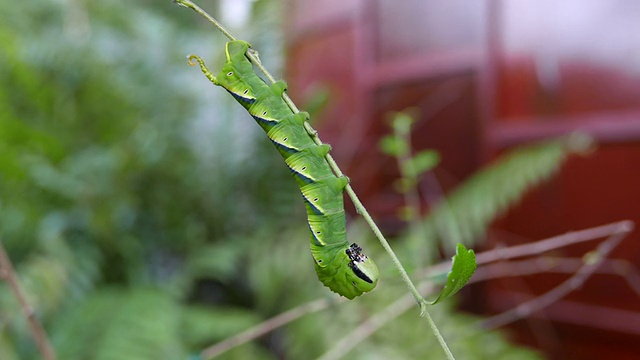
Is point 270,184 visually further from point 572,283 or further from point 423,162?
point 572,283

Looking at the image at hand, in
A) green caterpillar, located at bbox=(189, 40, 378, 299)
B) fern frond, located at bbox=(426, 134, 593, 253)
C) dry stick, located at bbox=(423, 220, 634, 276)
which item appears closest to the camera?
green caterpillar, located at bbox=(189, 40, 378, 299)

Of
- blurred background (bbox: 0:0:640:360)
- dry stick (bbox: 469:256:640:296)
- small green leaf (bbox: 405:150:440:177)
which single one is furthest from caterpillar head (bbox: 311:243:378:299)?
dry stick (bbox: 469:256:640:296)

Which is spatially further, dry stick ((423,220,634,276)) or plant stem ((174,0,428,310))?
dry stick ((423,220,634,276))

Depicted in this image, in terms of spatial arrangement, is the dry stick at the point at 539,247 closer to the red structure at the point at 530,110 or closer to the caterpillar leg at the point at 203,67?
the caterpillar leg at the point at 203,67

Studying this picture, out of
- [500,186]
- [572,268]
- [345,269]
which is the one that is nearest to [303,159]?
[345,269]

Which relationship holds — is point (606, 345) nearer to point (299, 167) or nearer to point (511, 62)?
point (511, 62)

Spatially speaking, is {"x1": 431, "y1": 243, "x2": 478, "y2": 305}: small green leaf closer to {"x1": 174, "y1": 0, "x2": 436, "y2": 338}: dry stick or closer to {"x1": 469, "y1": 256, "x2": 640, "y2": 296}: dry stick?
{"x1": 174, "y1": 0, "x2": 436, "y2": 338}: dry stick

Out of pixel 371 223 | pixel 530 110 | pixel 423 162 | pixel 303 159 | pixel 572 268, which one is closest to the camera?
pixel 371 223

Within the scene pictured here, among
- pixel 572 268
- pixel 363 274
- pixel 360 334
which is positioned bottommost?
pixel 572 268
